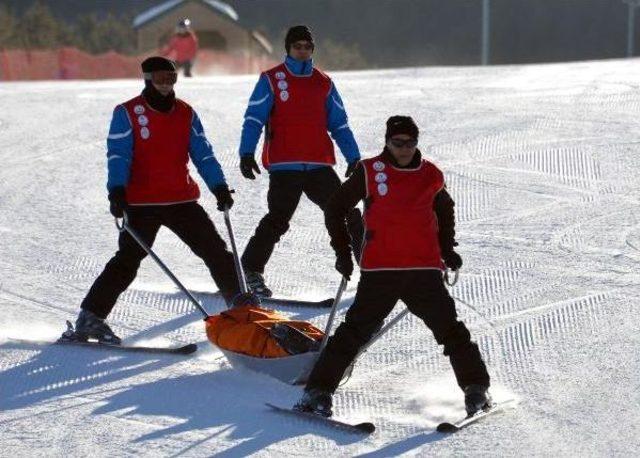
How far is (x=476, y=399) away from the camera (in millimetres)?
5891

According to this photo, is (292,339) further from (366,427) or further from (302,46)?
(302,46)

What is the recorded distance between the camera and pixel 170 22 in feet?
150

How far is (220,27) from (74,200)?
114ft

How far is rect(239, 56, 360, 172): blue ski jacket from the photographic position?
7.93m

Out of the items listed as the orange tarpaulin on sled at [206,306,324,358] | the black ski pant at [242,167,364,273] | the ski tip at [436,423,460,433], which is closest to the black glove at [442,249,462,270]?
the ski tip at [436,423,460,433]

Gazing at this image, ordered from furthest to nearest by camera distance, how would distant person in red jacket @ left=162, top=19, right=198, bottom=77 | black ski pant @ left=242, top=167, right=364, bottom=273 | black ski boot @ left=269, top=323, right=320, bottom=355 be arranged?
distant person in red jacket @ left=162, top=19, right=198, bottom=77 < black ski pant @ left=242, top=167, right=364, bottom=273 < black ski boot @ left=269, top=323, right=320, bottom=355

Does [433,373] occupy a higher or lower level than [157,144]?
lower

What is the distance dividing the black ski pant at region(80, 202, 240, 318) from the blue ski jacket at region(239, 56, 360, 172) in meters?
0.78

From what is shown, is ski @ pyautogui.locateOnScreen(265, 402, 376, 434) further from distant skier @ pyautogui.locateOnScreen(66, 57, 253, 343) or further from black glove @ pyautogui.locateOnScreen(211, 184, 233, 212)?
black glove @ pyautogui.locateOnScreen(211, 184, 233, 212)

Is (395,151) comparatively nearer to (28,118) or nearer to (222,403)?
(222,403)

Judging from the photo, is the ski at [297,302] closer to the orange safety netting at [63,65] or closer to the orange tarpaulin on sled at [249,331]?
the orange tarpaulin on sled at [249,331]

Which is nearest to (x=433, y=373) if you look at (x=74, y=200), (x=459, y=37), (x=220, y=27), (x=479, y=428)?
(x=479, y=428)

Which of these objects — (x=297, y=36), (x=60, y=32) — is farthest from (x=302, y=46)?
(x=60, y=32)

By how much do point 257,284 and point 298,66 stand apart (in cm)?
124
